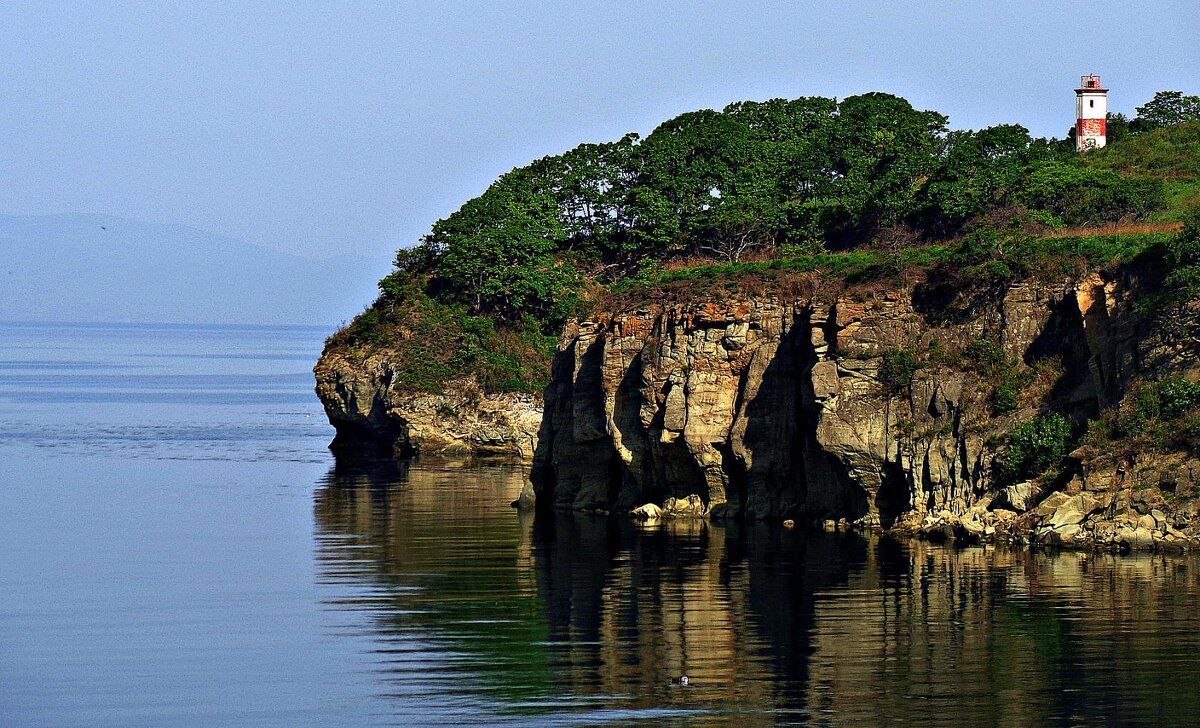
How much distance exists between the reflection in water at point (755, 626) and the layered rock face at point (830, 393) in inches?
101

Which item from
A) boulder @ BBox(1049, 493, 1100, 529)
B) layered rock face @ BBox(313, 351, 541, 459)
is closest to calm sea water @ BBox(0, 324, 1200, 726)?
boulder @ BBox(1049, 493, 1100, 529)

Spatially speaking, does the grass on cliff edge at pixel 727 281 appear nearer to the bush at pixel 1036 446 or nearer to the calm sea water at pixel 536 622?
the bush at pixel 1036 446

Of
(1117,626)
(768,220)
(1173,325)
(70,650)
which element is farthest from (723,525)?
(768,220)

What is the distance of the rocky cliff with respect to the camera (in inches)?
2048

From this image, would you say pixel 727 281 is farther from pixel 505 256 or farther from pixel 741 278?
pixel 505 256

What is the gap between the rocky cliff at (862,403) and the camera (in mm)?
52031

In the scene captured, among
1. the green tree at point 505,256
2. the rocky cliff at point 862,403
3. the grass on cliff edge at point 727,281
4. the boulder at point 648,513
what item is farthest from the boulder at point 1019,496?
the green tree at point 505,256

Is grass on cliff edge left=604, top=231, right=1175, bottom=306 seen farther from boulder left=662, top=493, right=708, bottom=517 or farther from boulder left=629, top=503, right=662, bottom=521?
boulder left=629, top=503, right=662, bottom=521

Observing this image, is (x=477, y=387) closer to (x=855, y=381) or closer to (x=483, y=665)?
(x=855, y=381)

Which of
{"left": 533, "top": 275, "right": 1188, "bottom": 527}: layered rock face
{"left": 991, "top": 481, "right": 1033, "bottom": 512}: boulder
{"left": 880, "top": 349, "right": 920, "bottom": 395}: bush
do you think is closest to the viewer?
{"left": 991, "top": 481, "right": 1033, "bottom": 512}: boulder

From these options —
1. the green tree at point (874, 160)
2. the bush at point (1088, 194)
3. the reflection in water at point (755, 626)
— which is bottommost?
the reflection in water at point (755, 626)

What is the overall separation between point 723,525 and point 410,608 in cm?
1794

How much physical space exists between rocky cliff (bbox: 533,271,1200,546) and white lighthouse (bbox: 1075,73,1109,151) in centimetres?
3135

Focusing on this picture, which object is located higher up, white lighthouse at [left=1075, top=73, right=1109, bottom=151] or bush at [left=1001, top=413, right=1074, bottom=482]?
white lighthouse at [left=1075, top=73, right=1109, bottom=151]
